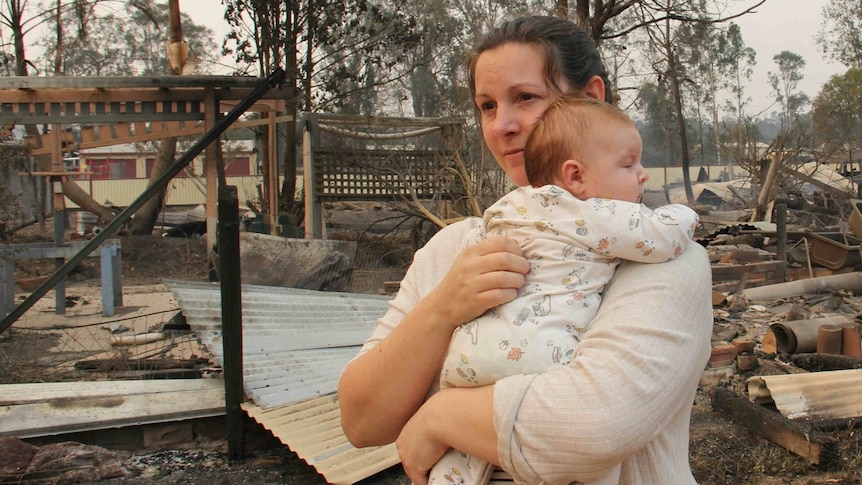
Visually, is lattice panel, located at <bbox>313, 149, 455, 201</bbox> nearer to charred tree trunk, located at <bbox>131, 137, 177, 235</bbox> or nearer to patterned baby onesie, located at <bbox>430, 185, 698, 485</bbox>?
charred tree trunk, located at <bbox>131, 137, 177, 235</bbox>

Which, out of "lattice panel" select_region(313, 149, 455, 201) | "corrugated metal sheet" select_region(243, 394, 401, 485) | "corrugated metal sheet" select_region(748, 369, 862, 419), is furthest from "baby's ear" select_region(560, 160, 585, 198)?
"lattice panel" select_region(313, 149, 455, 201)

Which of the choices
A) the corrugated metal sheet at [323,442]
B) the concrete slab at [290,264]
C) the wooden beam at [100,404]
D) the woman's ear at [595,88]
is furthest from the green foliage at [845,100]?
the woman's ear at [595,88]

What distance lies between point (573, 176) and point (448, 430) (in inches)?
19.3

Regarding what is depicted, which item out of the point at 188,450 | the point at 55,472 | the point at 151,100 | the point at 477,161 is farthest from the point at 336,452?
the point at 477,161

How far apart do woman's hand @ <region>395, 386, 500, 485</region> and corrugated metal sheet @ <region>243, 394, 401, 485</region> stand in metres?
2.33

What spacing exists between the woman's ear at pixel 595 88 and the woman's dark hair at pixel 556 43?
0.03ft

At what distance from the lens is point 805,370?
5.84 meters

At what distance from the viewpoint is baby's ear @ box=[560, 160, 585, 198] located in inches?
50.3

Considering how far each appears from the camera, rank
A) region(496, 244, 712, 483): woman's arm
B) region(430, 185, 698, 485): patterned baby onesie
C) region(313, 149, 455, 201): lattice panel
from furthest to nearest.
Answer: region(313, 149, 455, 201): lattice panel
region(430, 185, 698, 485): patterned baby onesie
region(496, 244, 712, 483): woman's arm

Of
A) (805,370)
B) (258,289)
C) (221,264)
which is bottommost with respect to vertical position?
(805,370)

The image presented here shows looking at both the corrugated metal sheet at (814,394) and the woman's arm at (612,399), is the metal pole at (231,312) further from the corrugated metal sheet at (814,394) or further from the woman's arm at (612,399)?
the corrugated metal sheet at (814,394)

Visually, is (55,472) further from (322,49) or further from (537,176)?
(322,49)

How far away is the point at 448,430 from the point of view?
111 centimetres

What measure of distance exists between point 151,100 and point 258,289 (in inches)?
77.8
